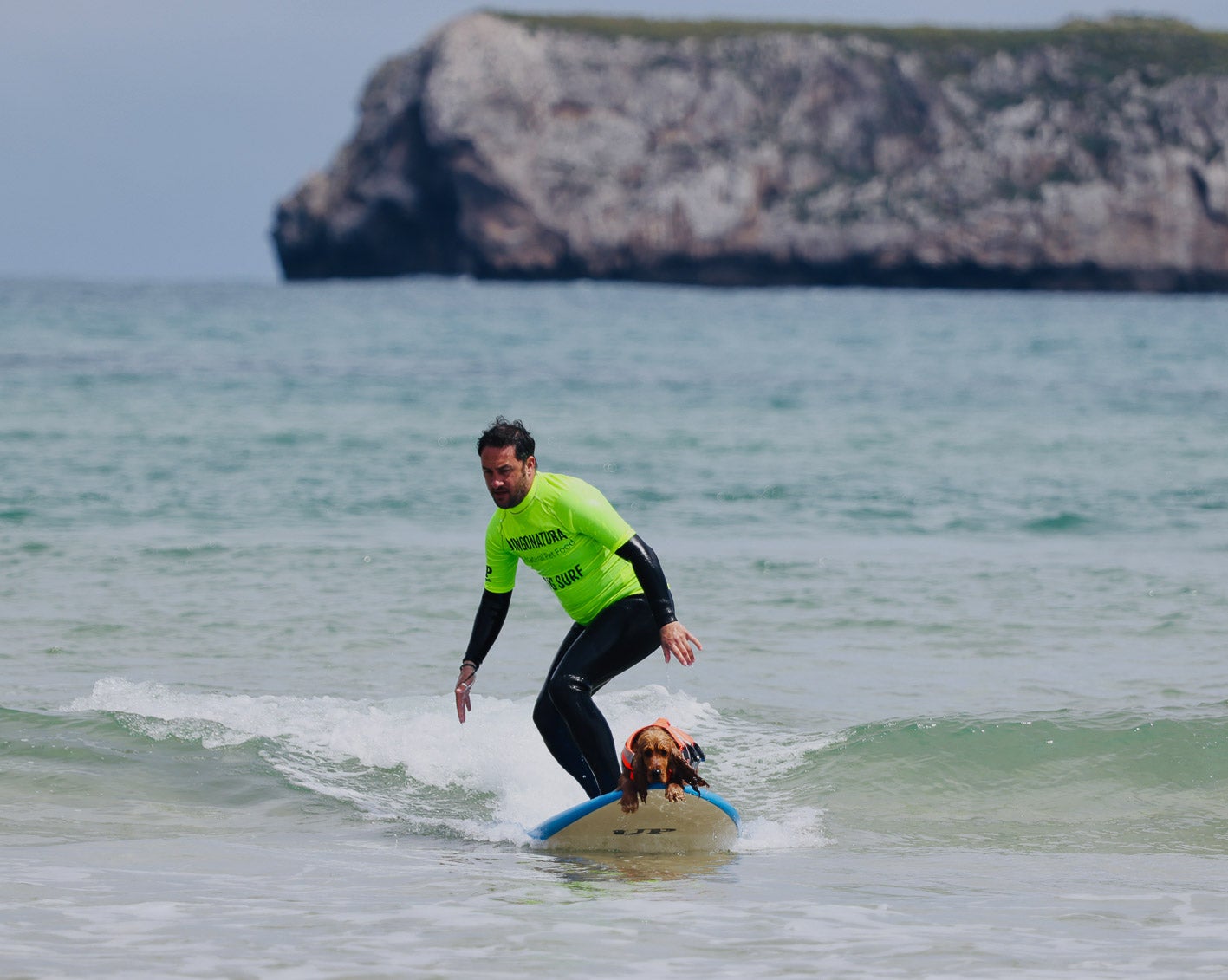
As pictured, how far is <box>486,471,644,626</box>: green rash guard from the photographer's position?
6.95 metres

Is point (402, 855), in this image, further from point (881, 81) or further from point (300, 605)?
point (881, 81)

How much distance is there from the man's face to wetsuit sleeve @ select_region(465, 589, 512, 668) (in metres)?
0.65

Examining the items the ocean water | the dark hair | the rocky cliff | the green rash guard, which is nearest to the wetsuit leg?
the green rash guard

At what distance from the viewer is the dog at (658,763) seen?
664cm

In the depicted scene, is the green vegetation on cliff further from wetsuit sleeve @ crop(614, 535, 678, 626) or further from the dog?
the dog

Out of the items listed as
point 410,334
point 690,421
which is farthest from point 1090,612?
point 410,334

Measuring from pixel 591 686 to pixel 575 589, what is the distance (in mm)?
442

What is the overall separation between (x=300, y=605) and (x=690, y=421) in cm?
1580

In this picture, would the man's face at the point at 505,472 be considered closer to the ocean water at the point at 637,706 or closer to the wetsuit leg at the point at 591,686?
the wetsuit leg at the point at 591,686

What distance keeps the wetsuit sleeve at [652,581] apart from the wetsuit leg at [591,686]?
28 centimetres

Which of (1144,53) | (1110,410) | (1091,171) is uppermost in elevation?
(1144,53)

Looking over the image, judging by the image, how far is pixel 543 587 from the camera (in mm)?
13469

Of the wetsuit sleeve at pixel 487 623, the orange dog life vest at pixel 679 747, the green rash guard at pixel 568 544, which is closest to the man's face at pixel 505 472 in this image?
the green rash guard at pixel 568 544

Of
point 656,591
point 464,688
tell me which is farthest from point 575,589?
point 464,688
